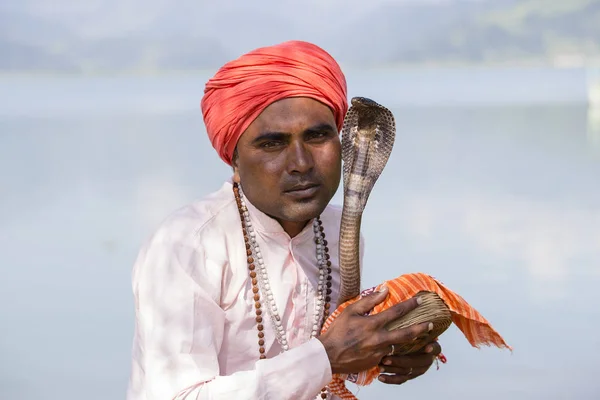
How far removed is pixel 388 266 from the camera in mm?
5129

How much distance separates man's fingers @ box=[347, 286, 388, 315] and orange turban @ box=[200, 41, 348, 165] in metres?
0.38

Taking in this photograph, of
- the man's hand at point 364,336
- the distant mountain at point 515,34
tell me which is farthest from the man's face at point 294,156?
the distant mountain at point 515,34

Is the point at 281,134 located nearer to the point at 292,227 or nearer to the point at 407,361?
the point at 292,227

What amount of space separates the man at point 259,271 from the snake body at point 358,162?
0.12ft

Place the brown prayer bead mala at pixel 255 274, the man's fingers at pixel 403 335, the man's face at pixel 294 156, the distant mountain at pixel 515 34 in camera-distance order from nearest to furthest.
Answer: the man's fingers at pixel 403 335, the man's face at pixel 294 156, the brown prayer bead mala at pixel 255 274, the distant mountain at pixel 515 34

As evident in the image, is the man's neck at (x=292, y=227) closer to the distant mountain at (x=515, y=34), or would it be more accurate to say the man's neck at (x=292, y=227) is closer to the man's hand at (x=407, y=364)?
the man's hand at (x=407, y=364)

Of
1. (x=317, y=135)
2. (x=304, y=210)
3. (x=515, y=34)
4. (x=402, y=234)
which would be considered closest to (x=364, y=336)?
(x=304, y=210)

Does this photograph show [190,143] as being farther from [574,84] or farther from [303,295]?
[574,84]

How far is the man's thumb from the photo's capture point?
6.50 ft

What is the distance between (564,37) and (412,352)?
28.0 meters

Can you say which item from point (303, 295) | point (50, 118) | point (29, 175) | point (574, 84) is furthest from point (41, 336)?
point (574, 84)

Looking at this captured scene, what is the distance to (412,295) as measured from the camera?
79.4 inches

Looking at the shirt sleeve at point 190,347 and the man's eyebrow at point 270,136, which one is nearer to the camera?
the shirt sleeve at point 190,347

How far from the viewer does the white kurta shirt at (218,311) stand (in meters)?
1.96
